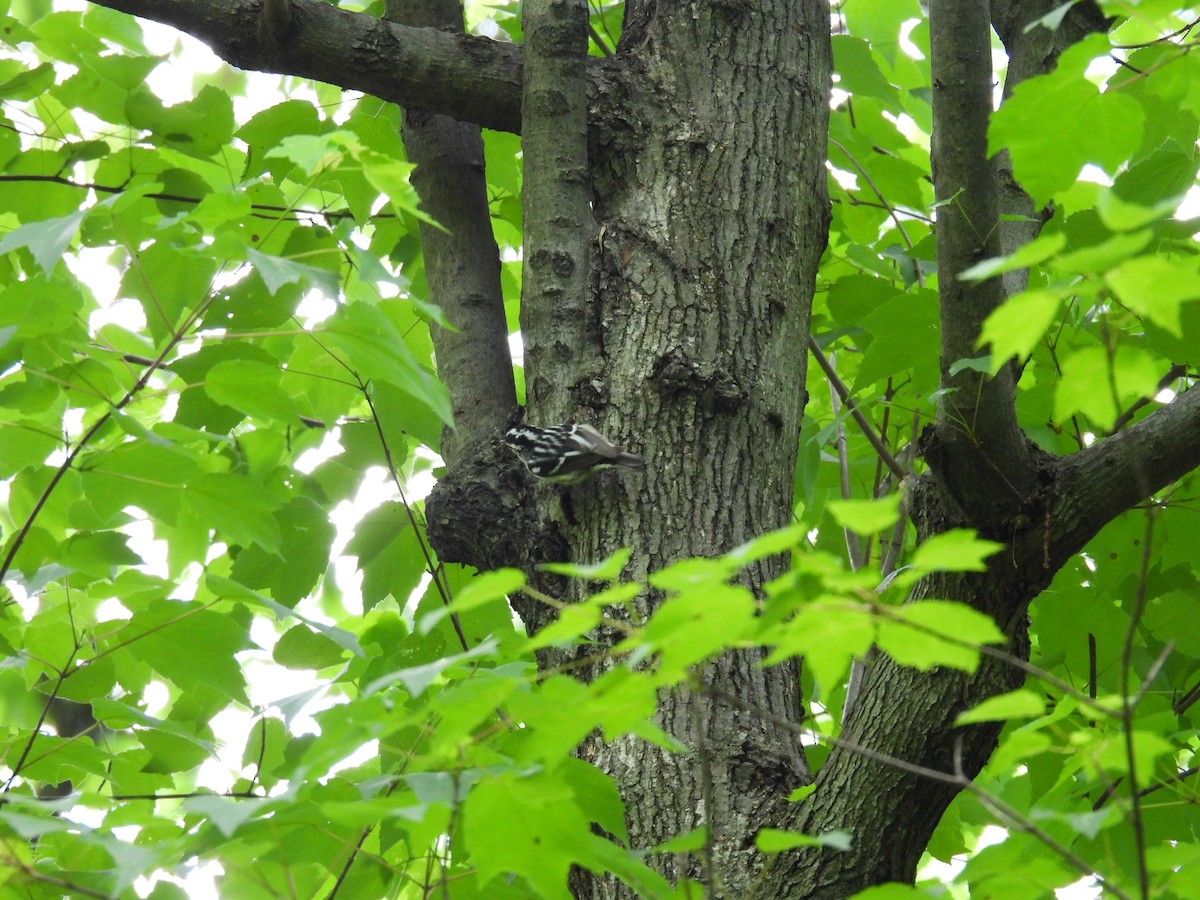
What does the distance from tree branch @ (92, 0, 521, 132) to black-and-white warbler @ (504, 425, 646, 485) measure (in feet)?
2.86

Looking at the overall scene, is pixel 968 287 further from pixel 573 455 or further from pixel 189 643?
pixel 189 643

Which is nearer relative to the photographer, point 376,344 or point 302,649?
point 376,344

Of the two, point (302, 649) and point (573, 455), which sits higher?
point (573, 455)

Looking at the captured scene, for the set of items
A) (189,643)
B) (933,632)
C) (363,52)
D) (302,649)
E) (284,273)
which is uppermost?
(363,52)

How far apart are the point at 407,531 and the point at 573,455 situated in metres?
0.87

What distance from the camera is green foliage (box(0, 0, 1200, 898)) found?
105 centimetres

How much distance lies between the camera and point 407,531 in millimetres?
2707

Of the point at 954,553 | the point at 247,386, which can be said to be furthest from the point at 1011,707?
the point at 247,386

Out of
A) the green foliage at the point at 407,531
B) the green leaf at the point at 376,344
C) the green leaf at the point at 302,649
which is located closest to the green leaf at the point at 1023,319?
the green foliage at the point at 407,531

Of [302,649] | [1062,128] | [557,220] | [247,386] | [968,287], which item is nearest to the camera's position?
[1062,128]

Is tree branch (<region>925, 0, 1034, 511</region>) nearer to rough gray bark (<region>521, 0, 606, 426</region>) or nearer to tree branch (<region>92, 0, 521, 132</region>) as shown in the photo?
rough gray bark (<region>521, 0, 606, 426</region>)

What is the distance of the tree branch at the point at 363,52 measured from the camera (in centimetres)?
226

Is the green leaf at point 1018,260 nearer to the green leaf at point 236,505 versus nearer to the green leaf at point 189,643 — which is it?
the green leaf at point 236,505

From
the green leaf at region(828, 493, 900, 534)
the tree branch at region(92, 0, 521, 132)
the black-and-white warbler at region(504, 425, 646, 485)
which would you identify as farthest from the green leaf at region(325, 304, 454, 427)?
the tree branch at region(92, 0, 521, 132)
